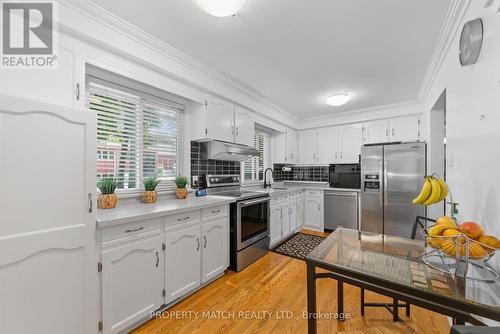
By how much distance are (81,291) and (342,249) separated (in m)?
1.65

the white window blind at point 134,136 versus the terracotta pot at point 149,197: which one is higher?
the white window blind at point 134,136

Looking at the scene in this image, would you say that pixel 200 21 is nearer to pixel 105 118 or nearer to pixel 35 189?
pixel 105 118

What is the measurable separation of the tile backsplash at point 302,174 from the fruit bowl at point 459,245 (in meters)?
3.83

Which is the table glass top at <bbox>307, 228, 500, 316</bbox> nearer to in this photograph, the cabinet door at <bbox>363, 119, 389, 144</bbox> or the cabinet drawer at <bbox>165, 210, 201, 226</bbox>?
the cabinet drawer at <bbox>165, 210, 201, 226</bbox>

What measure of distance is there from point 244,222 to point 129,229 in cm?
140

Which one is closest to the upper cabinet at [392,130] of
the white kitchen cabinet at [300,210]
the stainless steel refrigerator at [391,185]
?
the stainless steel refrigerator at [391,185]

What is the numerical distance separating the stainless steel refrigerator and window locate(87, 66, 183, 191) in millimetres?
3321

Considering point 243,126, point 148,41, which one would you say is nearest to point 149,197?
point 148,41

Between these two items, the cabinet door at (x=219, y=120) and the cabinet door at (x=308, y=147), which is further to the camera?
the cabinet door at (x=308, y=147)

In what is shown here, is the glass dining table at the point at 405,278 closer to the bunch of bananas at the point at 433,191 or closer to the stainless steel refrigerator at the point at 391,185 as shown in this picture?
the bunch of bananas at the point at 433,191

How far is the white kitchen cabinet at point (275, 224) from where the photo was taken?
333 cm

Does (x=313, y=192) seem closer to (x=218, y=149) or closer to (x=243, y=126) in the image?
(x=243, y=126)

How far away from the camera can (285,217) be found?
12.2 ft

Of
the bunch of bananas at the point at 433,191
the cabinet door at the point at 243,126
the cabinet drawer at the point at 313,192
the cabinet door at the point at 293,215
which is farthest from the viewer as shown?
the cabinet drawer at the point at 313,192
